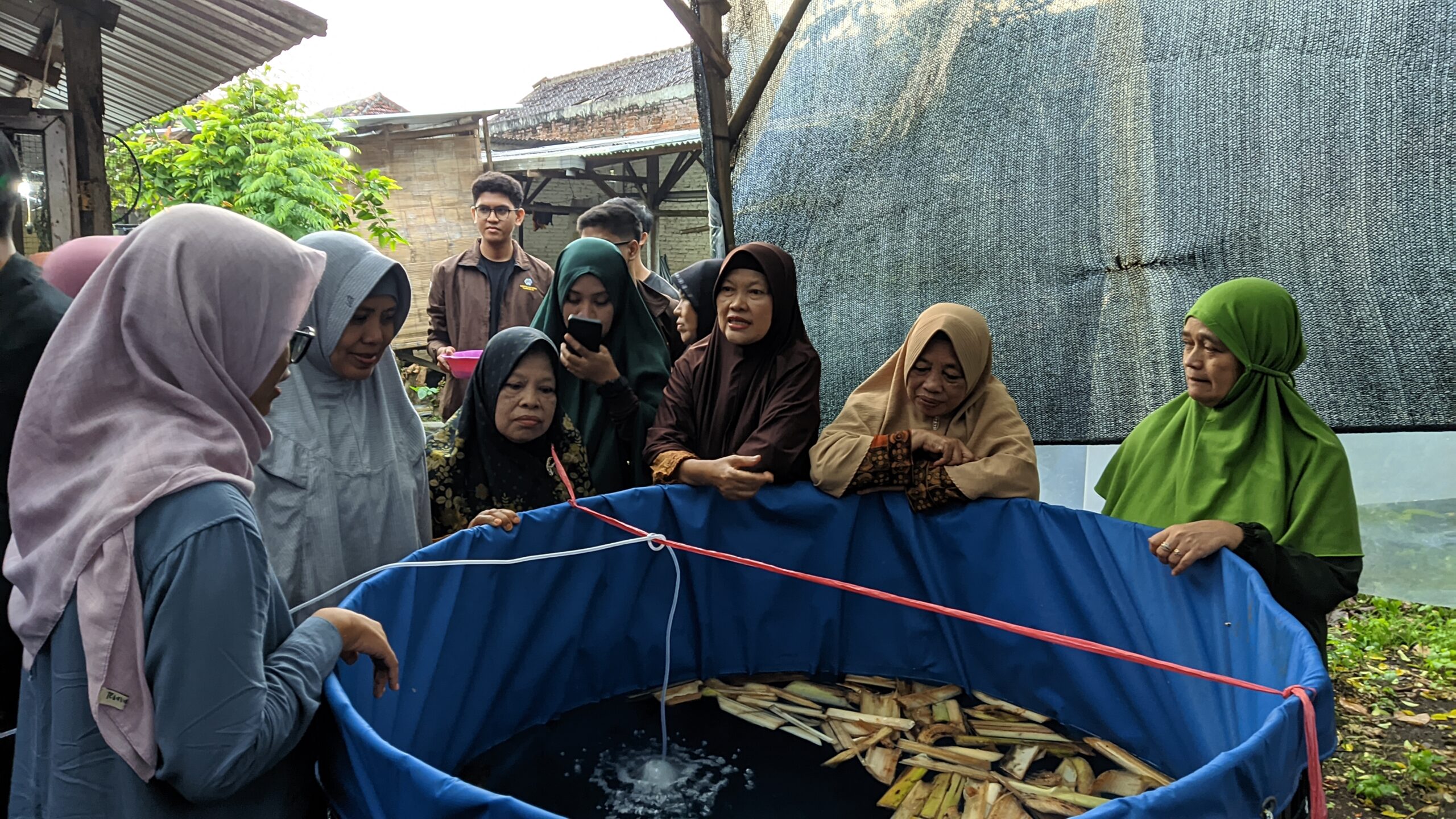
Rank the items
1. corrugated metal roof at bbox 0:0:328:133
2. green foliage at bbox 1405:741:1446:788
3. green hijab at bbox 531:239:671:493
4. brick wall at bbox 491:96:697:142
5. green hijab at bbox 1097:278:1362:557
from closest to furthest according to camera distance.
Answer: green hijab at bbox 1097:278:1362:557
green foliage at bbox 1405:741:1446:788
green hijab at bbox 531:239:671:493
corrugated metal roof at bbox 0:0:328:133
brick wall at bbox 491:96:697:142

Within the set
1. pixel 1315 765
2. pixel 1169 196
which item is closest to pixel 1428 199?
pixel 1169 196

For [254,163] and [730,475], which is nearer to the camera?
[730,475]

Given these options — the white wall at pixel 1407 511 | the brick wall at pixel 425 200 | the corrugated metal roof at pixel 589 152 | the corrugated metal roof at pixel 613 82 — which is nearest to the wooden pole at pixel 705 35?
the white wall at pixel 1407 511

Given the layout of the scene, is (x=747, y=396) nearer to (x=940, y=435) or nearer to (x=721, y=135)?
(x=940, y=435)

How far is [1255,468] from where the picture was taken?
2740 millimetres

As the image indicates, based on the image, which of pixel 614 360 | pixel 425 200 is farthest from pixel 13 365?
pixel 425 200

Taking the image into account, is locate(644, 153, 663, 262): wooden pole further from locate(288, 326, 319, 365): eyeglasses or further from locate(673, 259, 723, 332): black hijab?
locate(288, 326, 319, 365): eyeglasses

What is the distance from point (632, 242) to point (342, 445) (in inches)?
106

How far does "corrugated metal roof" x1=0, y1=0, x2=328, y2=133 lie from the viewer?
4949mm

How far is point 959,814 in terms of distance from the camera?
2.72 meters

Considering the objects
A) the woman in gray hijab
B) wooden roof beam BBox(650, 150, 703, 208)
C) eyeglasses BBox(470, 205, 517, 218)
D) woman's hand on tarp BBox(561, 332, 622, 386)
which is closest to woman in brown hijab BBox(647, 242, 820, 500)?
woman's hand on tarp BBox(561, 332, 622, 386)

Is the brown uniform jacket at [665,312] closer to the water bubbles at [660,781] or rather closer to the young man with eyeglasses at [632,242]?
the young man with eyeglasses at [632,242]

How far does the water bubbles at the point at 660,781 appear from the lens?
107 inches

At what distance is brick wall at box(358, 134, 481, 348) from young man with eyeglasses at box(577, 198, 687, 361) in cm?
711
